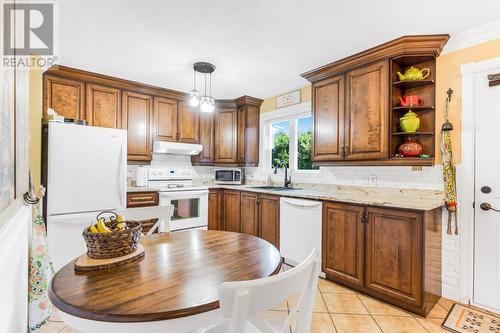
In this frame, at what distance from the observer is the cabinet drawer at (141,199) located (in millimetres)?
3164

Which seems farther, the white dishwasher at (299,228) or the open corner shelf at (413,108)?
the white dishwasher at (299,228)

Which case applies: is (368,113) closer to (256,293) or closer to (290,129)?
(290,129)

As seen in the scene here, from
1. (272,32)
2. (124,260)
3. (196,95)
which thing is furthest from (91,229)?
(272,32)

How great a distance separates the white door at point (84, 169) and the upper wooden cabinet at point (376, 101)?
2.42 meters

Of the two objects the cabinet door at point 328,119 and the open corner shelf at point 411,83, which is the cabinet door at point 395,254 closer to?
the cabinet door at point 328,119

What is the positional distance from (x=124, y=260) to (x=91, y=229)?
207mm

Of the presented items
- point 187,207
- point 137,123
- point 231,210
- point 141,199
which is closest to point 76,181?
point 141,199

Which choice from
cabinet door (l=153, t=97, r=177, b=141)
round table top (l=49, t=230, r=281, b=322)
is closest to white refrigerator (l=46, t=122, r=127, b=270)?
cabinet door (l=153, t=97, r=177, b=141)

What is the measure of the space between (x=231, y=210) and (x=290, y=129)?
5.07ft

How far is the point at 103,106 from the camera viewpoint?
11.0 feet

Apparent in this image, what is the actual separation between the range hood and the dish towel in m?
2.05

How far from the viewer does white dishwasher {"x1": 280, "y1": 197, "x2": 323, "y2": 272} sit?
8.78ft

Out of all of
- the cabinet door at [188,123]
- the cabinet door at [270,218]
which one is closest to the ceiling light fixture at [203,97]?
the cabinet door at [188,123]

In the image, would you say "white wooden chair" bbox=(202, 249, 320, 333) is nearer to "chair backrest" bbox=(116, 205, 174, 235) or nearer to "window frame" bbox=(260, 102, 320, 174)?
"chair backrest" bbox=(116, 205, 174, 235)
